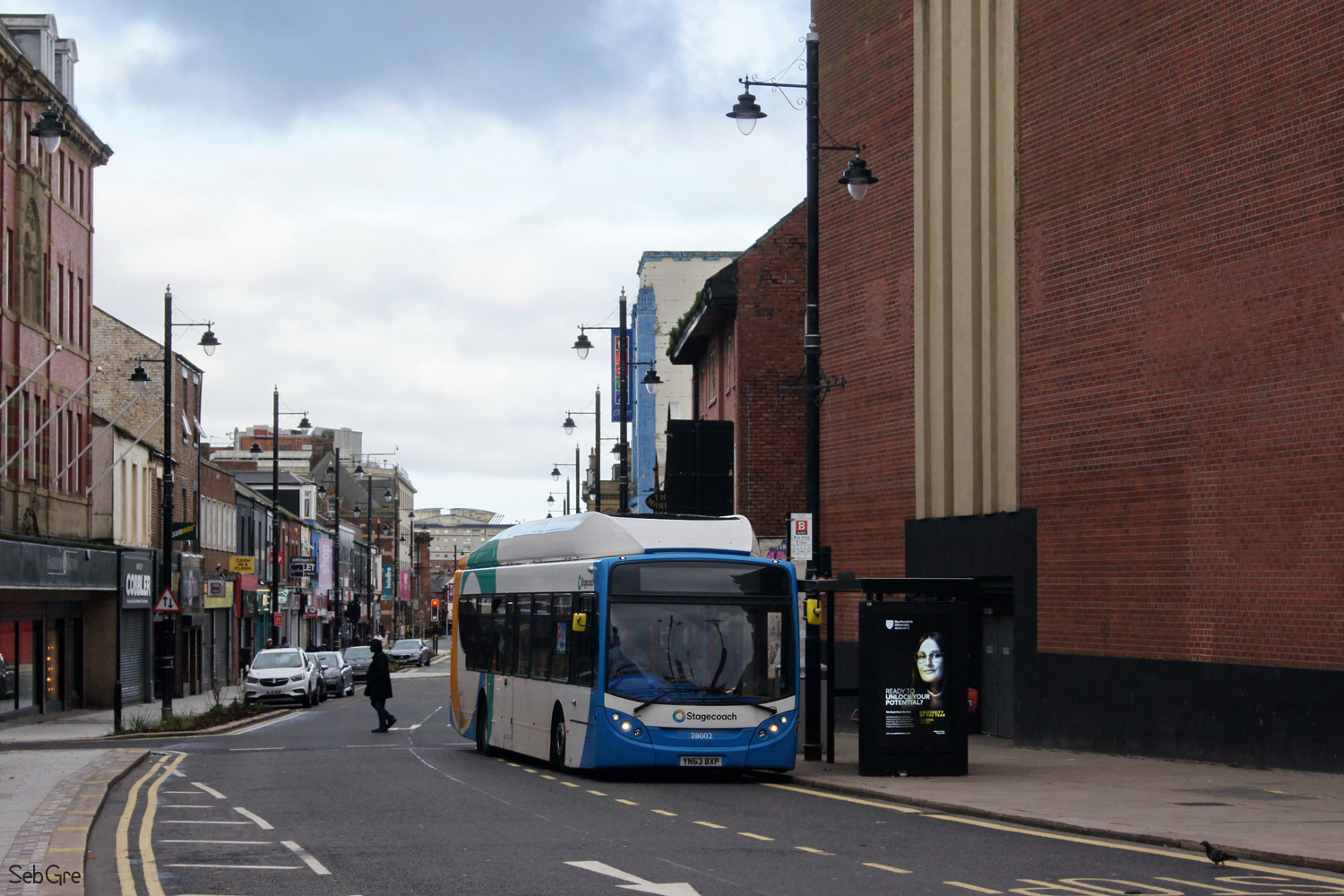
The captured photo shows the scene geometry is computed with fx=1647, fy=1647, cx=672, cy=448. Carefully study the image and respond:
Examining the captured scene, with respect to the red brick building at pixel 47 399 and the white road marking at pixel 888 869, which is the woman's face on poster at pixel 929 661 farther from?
the red brick building at pixel 47 399

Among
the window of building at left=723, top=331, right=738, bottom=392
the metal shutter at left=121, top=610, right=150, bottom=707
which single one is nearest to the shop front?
the metal shutter at left=121, top=610, right=150, bottom=707

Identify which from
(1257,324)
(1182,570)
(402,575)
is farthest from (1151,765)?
(402,575)

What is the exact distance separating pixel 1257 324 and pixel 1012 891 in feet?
38.6

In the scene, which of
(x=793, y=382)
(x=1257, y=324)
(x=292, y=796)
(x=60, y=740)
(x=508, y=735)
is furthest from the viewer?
(x=793, y=382)

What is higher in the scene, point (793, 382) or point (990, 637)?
point (793, 382)

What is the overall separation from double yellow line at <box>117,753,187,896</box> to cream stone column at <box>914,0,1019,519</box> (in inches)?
531

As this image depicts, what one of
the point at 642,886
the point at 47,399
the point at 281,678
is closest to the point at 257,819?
the point at 642,886

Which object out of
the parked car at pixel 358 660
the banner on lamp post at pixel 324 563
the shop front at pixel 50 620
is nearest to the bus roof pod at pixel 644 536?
the shop front at pixel 50 620

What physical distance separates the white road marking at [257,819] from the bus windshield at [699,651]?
455cm

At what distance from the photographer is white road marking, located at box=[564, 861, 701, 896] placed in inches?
427

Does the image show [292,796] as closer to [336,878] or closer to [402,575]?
[336,878]

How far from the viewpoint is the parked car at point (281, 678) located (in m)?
45.6

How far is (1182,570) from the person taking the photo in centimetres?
2188

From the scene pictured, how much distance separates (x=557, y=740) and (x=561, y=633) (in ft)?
4.65
